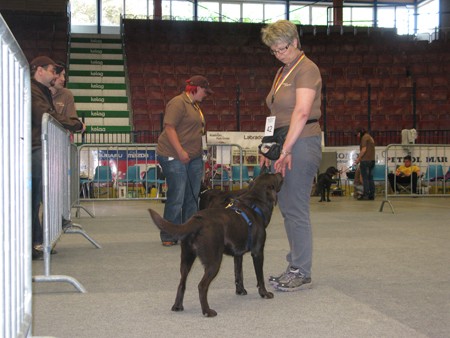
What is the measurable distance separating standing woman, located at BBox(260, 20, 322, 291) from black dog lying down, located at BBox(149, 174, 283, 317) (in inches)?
4.5

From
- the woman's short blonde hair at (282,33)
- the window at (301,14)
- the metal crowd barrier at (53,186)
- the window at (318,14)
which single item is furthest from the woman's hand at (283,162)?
the window at (318,14)

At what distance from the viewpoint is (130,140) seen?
14.4m

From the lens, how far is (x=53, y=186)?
4129mm

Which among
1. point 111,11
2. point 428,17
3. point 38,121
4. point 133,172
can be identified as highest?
point 111,11

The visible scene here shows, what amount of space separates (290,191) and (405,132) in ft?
38.8

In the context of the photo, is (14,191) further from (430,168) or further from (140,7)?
(140,7)

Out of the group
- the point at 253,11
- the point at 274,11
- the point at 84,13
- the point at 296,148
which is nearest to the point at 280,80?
the point at 296,148

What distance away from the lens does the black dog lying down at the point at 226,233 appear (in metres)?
2.78

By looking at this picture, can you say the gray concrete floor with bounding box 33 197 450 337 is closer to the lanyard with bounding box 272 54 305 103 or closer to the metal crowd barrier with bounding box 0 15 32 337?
the metal crowd barrier with bounding box 0 15 32 337

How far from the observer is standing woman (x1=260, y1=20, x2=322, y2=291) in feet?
10.9

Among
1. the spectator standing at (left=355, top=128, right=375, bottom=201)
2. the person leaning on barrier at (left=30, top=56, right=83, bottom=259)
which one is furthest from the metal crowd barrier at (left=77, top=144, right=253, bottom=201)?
the person leaning on barrier at (left=30, top=56, right=83, bottom=259)

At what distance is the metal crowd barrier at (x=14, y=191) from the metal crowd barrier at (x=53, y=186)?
1422 mm

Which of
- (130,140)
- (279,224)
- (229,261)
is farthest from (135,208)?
(229,261)

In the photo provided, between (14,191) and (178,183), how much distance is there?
3.55 meters
